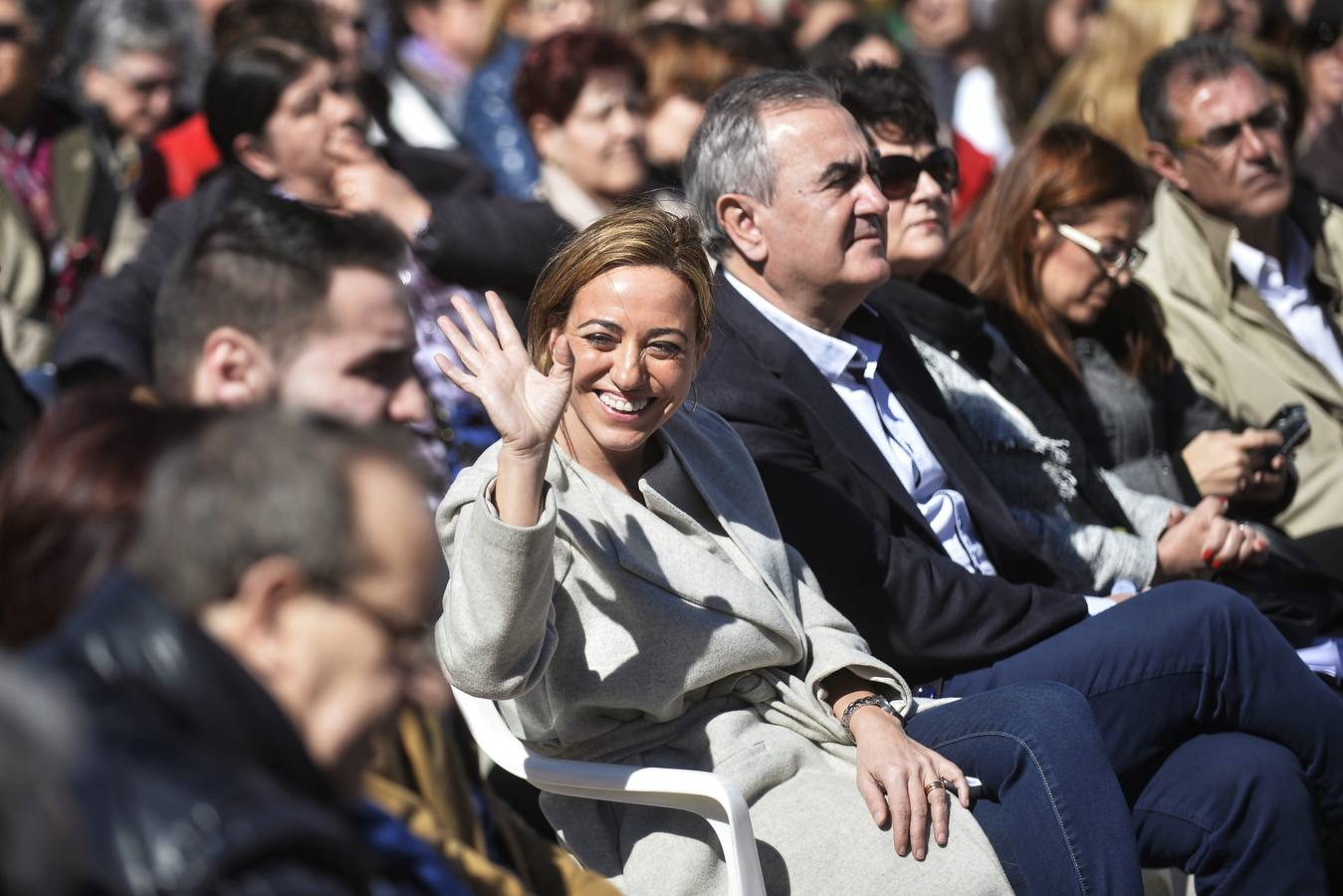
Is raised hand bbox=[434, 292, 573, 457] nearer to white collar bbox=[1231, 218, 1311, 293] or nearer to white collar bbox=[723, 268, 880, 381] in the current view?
white collar bbox=[723, 268, 880, 381]

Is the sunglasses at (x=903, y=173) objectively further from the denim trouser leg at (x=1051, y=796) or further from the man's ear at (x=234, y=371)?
the man's ear at (x=234, y=371)

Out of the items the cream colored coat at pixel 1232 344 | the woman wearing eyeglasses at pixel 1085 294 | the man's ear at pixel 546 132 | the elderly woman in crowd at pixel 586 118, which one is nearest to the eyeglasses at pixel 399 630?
the woman wearing eyeglasses at pixel 1085 294

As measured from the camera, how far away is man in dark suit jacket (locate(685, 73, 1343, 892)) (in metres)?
3.21

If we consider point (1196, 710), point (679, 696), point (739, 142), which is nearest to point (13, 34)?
point (739, 142)

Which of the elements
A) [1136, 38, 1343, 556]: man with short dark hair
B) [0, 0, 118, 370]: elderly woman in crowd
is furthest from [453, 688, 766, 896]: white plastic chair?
[0, 0, 118, 370]: elderly woman in crowd

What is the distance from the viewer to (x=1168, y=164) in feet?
17.5

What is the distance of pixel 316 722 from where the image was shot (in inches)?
59.7

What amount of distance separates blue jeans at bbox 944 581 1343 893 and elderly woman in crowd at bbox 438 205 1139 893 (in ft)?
0.99

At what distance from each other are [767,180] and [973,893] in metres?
1.62

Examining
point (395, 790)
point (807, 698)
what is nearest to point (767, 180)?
point (807, 698)

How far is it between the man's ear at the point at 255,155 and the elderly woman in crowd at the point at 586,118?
1.04 meters

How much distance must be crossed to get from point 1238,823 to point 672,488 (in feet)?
4.13

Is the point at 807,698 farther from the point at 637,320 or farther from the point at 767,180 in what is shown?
the point at 767,180

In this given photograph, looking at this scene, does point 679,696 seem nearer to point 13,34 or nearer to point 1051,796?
point 1051,796
